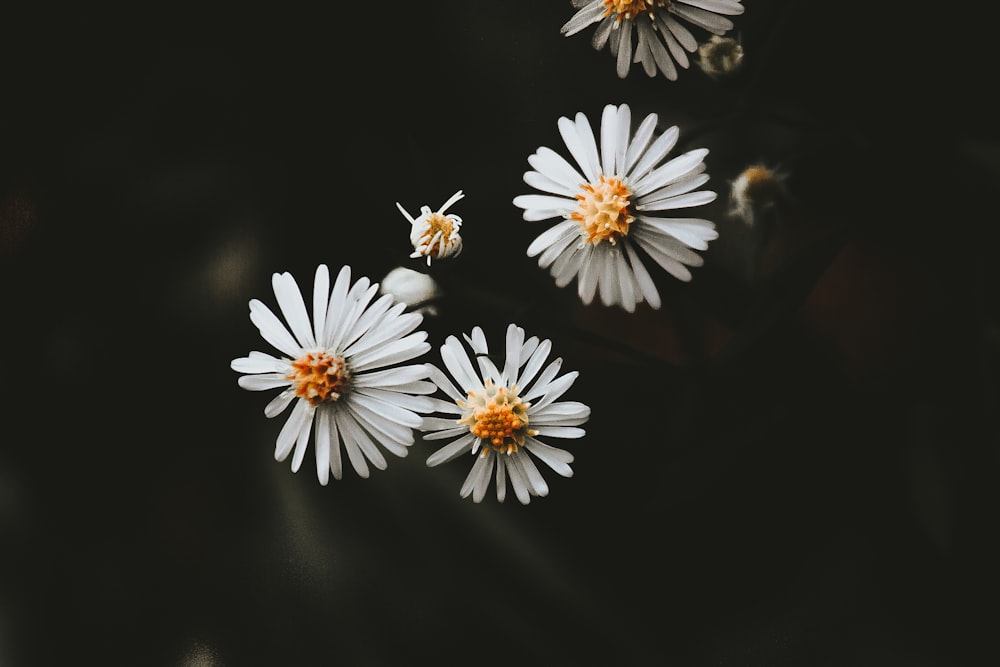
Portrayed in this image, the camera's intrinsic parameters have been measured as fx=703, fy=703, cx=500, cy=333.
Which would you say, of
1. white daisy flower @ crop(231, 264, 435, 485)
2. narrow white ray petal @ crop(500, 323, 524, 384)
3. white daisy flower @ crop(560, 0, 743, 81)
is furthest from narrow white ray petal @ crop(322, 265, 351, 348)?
white daisy flower @ crop(560, 0, 743, 81)

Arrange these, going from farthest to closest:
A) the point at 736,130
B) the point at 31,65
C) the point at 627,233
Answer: the point at 31,65, the point at 736,130, the point at 627,233

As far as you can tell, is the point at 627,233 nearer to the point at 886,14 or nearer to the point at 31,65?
the point at 886,14

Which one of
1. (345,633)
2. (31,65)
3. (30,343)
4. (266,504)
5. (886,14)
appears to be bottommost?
(345,633)

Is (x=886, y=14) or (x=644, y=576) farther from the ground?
(x=886, y=14)

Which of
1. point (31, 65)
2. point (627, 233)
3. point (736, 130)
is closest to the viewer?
point (627, 233)

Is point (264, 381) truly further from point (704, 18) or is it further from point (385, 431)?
point (704, 18)

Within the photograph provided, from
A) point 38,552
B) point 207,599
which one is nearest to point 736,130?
point 207,599

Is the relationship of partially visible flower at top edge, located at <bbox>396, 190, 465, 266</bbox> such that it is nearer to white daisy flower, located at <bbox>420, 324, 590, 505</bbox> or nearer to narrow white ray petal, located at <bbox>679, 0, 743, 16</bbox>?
white daisy flower, located at <bbox>420, 324, 590, 505</bbox>

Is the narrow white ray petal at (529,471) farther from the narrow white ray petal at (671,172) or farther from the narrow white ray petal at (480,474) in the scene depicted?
the narrow white ray petal at (671,172)

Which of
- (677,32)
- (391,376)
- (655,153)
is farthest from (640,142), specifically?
(391,376)

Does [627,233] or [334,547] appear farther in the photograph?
[334,547]
